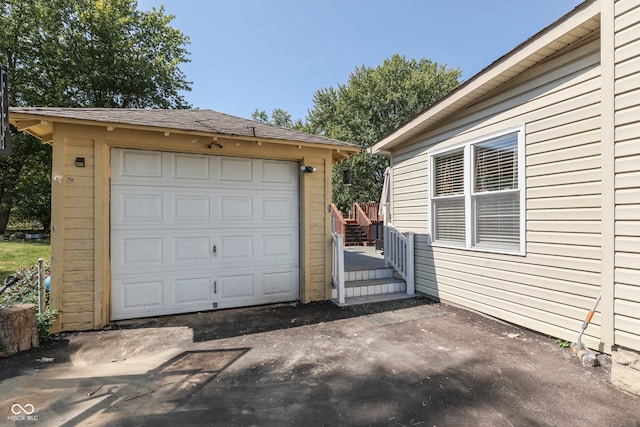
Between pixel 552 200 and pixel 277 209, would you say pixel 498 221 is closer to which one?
pixel 552 200

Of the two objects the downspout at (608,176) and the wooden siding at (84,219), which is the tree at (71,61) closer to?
the wooden siding at (84,219)

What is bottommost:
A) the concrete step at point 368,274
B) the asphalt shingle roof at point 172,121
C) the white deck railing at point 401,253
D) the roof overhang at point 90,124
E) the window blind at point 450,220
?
the concrete step at point 368,274

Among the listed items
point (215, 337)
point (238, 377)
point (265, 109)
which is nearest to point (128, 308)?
point (215, 337)

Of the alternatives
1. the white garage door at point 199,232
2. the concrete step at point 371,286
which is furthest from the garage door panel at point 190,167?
the concrete step at point 371,286

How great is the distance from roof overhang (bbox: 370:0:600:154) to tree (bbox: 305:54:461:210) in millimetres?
15305

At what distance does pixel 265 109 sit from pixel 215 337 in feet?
91.6

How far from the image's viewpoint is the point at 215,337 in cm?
376

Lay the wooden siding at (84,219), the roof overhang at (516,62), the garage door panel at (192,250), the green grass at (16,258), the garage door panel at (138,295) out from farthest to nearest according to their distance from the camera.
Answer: the green grass at (16,258) < the garage door panel at (192,250) < the garage door panel at (138,295) < the wooden siding at (84,219) < the roof overhang at (516,62)

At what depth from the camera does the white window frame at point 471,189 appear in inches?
152

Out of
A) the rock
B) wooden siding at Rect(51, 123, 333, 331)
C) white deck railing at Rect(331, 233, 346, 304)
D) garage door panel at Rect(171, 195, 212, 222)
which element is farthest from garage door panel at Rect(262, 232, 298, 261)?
the rock

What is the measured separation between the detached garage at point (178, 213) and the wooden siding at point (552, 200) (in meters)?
2.41

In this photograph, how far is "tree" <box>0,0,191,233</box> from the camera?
12.8 meters

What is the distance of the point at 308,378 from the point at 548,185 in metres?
3.47

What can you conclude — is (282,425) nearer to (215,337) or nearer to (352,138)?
(215,337)
